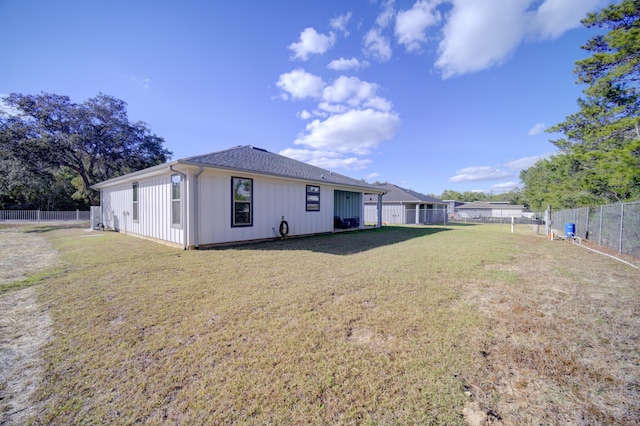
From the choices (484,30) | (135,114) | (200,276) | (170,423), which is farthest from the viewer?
(135,114)

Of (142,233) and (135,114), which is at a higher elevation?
(135,114)

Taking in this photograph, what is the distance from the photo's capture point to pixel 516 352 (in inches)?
93.0

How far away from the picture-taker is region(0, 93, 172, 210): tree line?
16.7m

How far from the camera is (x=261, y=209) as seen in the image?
29.4 feet

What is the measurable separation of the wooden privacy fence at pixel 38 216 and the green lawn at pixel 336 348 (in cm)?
2234

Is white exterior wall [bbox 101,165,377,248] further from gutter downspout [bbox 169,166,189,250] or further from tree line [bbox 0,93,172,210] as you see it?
tree line [bbox 0,93,172,210]

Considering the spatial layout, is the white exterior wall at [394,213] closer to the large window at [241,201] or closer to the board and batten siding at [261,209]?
the board and batten siding at [261,209]

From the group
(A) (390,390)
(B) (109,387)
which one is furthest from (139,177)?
(A) (390,390)

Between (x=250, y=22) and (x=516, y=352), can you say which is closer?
(x=516, y=352)

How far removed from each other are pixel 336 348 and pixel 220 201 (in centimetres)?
654

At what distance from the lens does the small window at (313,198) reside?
36.1 feet

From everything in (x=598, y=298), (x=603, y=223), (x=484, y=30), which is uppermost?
(x=484, y=30)

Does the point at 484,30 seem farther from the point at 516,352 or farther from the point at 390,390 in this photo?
the point at 390,390

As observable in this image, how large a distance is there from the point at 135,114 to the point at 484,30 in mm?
25280
